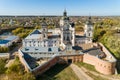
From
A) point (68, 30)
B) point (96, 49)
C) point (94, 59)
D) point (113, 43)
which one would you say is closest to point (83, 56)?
point (94, 59)

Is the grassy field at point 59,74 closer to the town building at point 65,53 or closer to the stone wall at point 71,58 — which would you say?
the town building at point 65,53

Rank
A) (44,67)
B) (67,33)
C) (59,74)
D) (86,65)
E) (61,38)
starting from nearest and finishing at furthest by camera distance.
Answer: (59,74) → (44,67) → (86,65) → (67,33) → (61,38)

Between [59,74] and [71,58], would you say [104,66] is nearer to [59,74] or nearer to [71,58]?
[59,74]

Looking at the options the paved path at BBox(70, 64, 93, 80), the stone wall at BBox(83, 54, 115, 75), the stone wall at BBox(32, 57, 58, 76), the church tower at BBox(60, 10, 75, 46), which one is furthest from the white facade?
the stone wall at BBox(83, 54, 115, 75)

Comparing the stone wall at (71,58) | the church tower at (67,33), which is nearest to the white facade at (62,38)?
the church tower at (67,33)

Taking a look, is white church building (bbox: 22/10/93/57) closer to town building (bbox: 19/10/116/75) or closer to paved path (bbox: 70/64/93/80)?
town building (bbox: 19/10/116/75)

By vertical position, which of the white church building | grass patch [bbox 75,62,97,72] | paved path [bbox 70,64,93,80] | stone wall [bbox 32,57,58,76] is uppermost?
the white church building

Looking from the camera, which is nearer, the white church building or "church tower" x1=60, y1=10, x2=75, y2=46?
"church tower" x1=60, y1=10, x2=75, y2=46

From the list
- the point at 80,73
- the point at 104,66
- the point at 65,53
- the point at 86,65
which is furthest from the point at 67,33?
the point at 104,66

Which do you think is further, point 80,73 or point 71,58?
point 71,58
